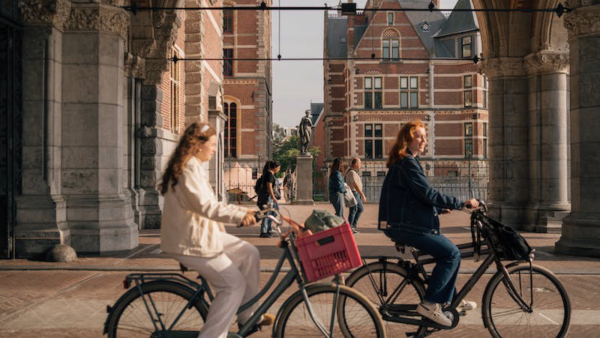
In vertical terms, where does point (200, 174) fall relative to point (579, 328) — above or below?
above

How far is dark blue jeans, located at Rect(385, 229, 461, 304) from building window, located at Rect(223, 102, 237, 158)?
35761 mm

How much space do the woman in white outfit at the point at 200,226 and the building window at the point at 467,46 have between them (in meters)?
40.9

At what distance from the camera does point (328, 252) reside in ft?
11.3

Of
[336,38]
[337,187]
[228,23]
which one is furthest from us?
[336,38]

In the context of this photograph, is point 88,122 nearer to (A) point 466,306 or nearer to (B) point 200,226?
(B) point 200,226

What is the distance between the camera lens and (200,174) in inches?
137

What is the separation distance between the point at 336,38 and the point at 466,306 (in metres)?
49.6

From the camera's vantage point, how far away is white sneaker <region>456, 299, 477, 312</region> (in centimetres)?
405

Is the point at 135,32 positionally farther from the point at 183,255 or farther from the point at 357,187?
the point at 183,255

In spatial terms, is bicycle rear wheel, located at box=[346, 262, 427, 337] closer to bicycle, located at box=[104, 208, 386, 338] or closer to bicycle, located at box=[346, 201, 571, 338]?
bicycle, located at box=[346, 201, 571, 338]

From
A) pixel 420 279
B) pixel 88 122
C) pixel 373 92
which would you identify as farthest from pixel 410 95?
pixel 420 279

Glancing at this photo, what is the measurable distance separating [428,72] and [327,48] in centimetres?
1232

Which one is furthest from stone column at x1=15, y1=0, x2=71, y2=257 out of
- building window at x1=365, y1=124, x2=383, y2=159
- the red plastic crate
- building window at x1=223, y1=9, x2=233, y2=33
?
building window at x1=365, y1=124, x2=383, y2=159

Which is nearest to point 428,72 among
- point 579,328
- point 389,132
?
point 389,132
